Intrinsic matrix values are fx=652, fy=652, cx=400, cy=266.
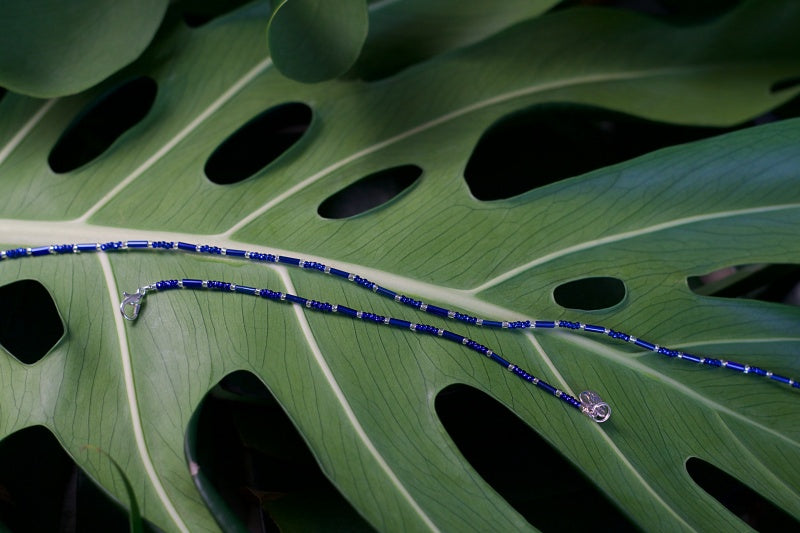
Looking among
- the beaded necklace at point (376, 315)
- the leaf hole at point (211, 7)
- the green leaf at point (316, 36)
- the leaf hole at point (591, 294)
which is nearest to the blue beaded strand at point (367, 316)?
the beaded necklace at point (376, 315)

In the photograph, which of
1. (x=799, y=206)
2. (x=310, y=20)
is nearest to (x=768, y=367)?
(x=799, y=206)

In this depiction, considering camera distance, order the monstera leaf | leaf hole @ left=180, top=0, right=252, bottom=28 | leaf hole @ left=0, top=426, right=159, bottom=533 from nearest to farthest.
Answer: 1. the monstera leaf
2. leaf hole @ left=0, top=426, right=159, bottom=533
3. leaf hole @ left=180, top=0, right=252, bottom=28

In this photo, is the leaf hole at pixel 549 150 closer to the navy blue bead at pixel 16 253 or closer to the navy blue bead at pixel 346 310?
the navy blue bead at pixel 346 310

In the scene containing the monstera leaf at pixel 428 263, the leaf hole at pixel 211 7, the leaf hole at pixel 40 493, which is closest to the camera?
the monstera leaf at pixel 428 263

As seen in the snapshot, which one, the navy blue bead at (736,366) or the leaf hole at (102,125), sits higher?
the leaf hole at (102,125)

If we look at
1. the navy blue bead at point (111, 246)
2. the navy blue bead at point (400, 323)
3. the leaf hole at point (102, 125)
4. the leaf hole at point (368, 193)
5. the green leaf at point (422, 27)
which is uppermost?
the leaf hole at point (102, 125)

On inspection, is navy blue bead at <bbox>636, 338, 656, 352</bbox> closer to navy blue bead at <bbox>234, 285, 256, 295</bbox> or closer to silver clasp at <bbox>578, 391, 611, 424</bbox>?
silver clasp at <bbox>578, 391, 611, 424</bbox>

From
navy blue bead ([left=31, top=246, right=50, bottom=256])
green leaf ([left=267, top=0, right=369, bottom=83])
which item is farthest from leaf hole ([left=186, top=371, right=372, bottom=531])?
green leaf ([left=267, top=0, right=369, bottom=83])
